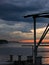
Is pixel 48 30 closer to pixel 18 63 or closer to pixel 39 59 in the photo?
pixel 39 59

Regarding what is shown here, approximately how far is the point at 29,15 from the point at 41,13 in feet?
2.25

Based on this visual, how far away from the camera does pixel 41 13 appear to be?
44.9ft

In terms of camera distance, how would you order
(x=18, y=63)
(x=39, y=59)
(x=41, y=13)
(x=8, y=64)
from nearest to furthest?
(x=41, y=13), (x=39, y=59), (x=8, y=64), (x=18, y=63)

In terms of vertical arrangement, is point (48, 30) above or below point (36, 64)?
above

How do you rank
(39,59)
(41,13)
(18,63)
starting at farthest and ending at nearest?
(18,63) < (39,59) < (41,13)

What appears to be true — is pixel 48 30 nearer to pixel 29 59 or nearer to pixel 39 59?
pixel 39 59

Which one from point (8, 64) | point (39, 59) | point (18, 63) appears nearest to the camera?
point (39, 59)

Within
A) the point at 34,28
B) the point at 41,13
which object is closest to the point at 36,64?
the point at 34,28

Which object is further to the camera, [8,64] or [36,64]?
[8,64]

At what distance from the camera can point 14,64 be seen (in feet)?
55.4

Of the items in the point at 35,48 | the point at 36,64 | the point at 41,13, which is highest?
the point at 41,13

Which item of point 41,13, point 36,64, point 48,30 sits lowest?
point 36,64

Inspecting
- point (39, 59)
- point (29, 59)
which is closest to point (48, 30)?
point (39, 59)

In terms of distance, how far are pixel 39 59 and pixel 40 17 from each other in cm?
254
